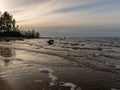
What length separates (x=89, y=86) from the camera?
9.21 meters

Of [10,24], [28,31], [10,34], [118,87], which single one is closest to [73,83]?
[118,87]

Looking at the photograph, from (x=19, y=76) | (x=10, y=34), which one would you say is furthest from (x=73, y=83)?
(x=10, y=34)

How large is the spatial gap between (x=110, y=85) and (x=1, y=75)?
20.6 ft

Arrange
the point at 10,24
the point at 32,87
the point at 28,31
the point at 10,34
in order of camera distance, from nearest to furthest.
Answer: the point at 32,87 → the point at 10,34 → the point at 10,24 → the point at 28,31

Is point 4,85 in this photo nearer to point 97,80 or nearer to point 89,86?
point 89,86

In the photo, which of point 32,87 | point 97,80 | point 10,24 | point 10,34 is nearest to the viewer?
point 32,87

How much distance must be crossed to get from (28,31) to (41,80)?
11420 centimetres

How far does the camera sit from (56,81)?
394 inches

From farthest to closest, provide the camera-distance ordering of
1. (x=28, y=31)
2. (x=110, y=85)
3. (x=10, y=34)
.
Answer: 1. (x=28, y=31)
2. (x=10, y=34)
3. (x=110, y=85)

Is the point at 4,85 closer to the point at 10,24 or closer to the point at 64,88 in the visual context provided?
the point at 64,88

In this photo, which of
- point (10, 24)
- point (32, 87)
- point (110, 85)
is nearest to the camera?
point (32, 87)

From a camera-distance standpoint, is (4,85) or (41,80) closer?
(4,85)

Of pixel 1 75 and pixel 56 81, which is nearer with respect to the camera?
pixel 56 81

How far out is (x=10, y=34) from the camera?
98812mm
